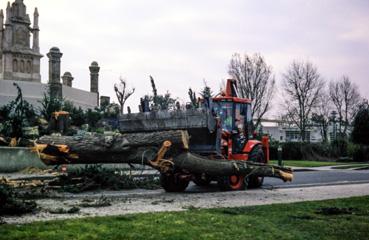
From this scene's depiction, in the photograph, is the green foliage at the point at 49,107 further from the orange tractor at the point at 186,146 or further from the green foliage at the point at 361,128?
the green foliage at the point at 361,128

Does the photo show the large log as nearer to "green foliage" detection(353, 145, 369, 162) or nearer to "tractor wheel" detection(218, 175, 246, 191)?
"tractor wheel" detection(218, 175, 246, 191)

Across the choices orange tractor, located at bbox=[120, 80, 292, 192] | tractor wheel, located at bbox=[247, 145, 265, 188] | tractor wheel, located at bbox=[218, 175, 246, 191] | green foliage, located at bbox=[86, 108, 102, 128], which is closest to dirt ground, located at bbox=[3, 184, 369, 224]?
tractor wheel, located at bbox=[218, 175, 246, 191]

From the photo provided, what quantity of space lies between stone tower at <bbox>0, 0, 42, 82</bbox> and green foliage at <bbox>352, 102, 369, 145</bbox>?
3605cm

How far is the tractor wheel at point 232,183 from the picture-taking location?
49.0ft

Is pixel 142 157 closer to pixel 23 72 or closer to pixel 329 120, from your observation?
pixel 23 72

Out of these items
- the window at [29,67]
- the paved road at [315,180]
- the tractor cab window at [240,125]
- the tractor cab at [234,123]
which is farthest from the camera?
the window at [29,67]

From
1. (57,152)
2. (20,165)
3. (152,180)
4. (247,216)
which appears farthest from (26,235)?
(20,165)

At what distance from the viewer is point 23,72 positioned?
61594 mm

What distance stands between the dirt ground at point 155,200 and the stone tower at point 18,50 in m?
49.9

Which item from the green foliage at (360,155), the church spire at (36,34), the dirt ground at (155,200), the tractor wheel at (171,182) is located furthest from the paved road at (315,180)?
the church spire at (36,34)

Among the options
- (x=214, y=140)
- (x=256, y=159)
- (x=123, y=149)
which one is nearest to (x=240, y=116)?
(x=256, y=159)

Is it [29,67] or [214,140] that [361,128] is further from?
[214,140]

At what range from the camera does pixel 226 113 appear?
52.2 feet

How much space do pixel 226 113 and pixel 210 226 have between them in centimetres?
841
